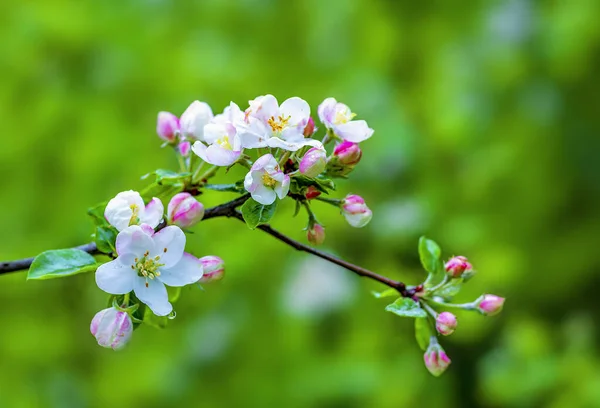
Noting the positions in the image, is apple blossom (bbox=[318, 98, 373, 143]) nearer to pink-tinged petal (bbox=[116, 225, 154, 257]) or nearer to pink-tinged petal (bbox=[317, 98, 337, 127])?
pink-tinged petal (bbox=[317, 98, 337, 127])

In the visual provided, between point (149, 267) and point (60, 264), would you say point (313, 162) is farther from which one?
point (60, 264)

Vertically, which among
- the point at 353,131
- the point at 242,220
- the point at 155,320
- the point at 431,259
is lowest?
the point at 155,320

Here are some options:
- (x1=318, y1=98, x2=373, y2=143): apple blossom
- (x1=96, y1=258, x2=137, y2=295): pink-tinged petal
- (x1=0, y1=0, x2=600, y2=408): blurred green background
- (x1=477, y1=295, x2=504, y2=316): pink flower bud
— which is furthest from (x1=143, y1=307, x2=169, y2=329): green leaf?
(x1=0, y1=0, x2=600, y2=408): blurred green background

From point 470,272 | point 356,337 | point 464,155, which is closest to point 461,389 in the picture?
point 356,337

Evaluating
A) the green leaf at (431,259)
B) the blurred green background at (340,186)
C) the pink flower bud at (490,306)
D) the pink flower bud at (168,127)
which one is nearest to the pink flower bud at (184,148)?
the pink flower bud at (168,127)

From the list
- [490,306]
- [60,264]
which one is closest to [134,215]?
[60,264]
